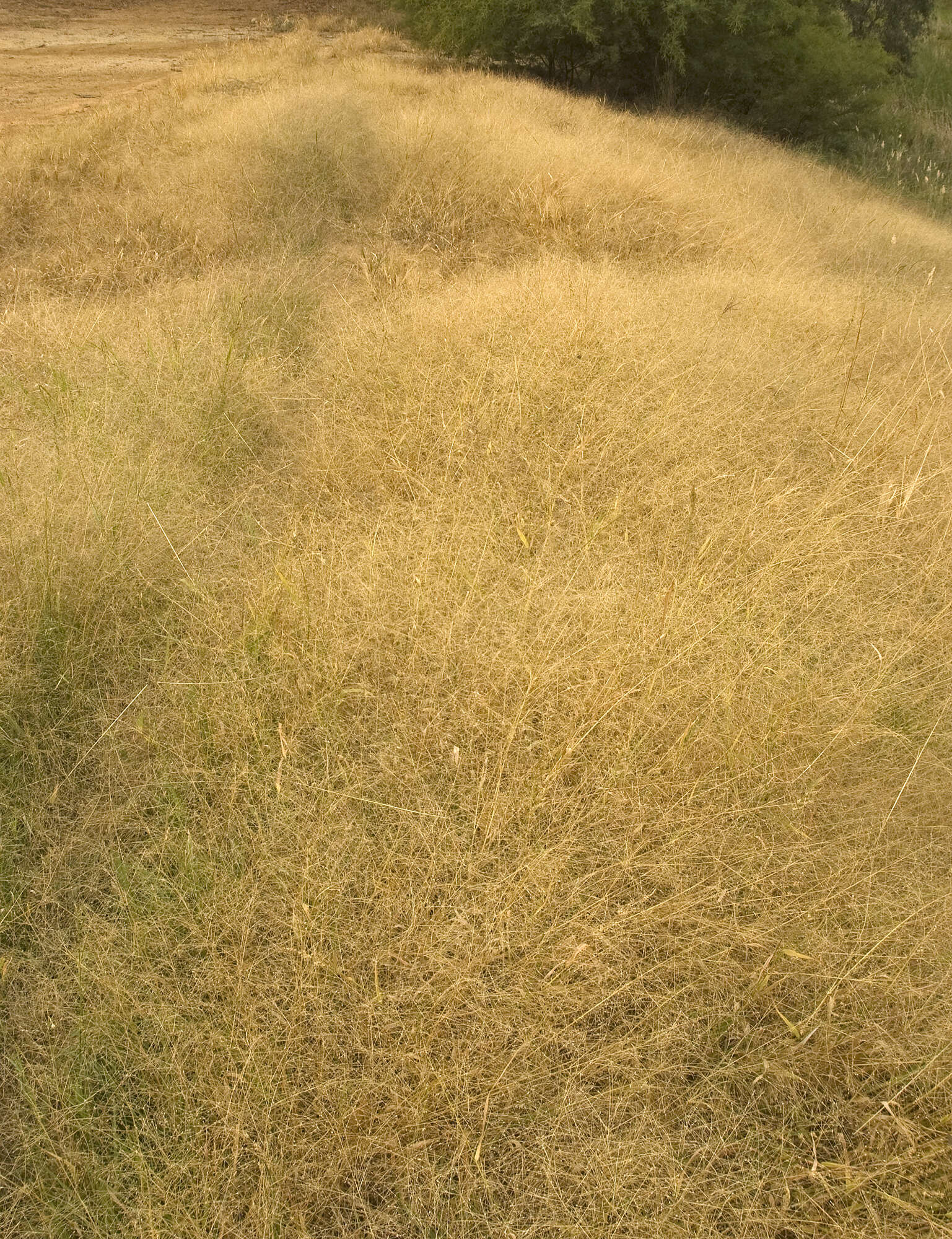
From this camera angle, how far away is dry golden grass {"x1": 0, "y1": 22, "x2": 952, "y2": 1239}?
155cm

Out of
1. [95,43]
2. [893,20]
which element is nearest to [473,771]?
[95,43]

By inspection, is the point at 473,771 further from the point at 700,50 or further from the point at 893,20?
the point at 893,20

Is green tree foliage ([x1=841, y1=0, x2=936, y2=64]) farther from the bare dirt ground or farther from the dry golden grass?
the dry golden grass

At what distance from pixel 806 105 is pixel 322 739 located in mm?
11798

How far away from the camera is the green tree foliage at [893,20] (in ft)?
49.6

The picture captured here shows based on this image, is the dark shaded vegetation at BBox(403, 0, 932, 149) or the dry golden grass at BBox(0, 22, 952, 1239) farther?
the dark shaded vegetation at BBox(403, 0, 932, 149)

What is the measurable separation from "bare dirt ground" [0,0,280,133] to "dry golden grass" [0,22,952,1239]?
5.23 metres

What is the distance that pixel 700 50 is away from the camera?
10109 mm

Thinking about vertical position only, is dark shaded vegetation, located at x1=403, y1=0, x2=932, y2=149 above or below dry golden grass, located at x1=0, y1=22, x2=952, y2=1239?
above

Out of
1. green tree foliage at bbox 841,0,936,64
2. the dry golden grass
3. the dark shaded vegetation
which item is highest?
green tree foliage at bbox 841,0,936,64

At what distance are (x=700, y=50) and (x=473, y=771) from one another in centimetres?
1080

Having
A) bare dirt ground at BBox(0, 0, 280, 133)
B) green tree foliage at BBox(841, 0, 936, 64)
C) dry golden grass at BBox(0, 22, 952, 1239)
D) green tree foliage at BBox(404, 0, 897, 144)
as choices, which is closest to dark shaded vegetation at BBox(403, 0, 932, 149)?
green tree foliage at BBox(404, 0, 897, 144)

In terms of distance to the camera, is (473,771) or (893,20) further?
(893,20)

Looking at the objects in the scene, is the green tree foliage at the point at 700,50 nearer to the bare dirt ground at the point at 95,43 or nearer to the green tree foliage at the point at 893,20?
the bare dirt ground at the point at 95,43
